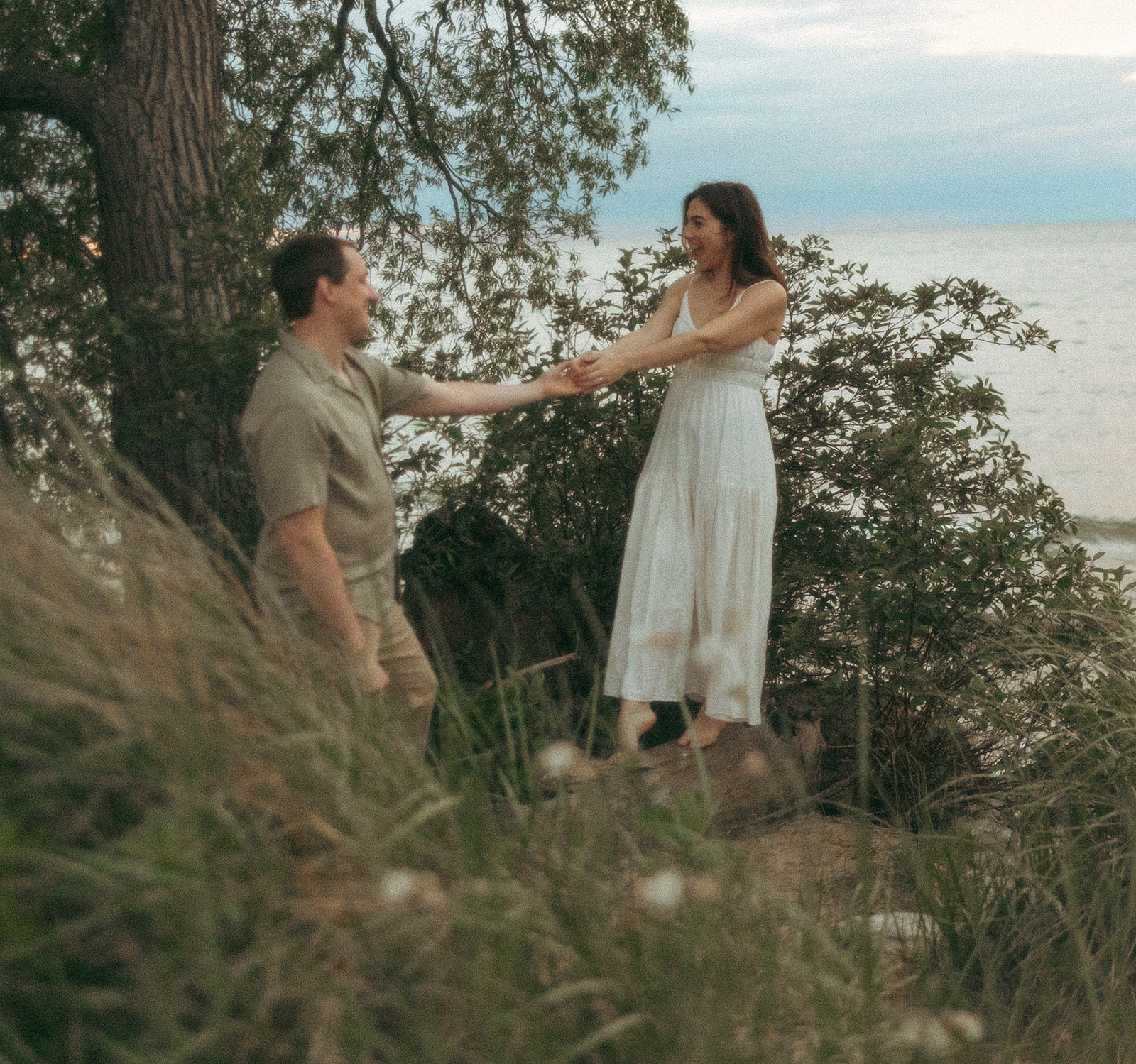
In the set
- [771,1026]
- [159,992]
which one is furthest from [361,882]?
[771,1026]

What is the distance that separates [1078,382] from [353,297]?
3348cm

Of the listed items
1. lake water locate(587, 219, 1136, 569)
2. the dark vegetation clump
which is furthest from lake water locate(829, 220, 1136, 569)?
the dark vegetation clump

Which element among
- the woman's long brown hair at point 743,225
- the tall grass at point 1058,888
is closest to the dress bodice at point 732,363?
the woman's long brown hair at point 743,225

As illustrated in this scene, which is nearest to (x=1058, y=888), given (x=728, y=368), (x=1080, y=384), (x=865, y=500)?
(x=728, y=368)

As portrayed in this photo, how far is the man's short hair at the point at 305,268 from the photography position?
3.19m

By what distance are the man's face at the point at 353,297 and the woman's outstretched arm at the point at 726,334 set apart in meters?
1.51

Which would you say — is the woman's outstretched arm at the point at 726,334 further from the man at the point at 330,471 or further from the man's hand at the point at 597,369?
the man at the point at 330,471

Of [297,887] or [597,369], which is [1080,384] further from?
[297,887]

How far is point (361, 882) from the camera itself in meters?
Result: 1.70

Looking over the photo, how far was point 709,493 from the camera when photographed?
14.8 ft

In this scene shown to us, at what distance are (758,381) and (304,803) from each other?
3.27 metres

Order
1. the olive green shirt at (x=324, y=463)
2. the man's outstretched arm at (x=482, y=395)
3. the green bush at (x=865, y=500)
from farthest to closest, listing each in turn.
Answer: the green bush at (x=865, y=500)
the man's outstretched arm at (x=482, y=395)
the olive green shirt at (x=324, y=463)

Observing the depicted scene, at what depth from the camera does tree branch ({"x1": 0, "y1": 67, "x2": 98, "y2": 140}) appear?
517cm

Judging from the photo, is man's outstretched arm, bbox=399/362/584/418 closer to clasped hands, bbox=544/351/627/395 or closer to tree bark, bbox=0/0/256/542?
clasped hands, bbox=544/351/627/395
